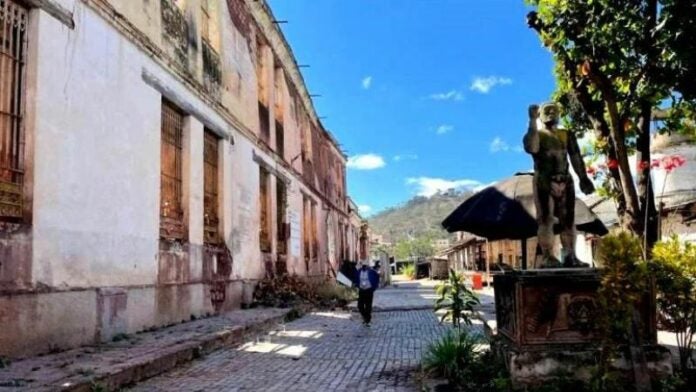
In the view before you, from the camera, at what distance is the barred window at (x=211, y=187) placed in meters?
13.5

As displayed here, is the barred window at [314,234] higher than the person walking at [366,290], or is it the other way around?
the barred window at [314,234]

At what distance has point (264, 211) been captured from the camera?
60.0 feet

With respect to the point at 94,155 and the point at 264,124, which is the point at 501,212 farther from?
the point at 264,124

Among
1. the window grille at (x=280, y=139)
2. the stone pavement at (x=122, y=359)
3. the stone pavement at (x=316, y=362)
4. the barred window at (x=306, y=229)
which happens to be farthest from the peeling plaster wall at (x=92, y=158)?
the barred window at (x=306, y=229)

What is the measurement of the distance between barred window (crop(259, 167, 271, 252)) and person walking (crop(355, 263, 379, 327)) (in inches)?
160

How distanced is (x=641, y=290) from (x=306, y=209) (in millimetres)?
20140

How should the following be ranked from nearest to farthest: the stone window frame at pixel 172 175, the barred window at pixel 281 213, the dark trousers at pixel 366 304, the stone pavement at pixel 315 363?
the stone pavement at pixel 315 363
the stone window frame at pixel 172 175
the dark trousers at pixel 366 304
the barred window at pixel 281 213

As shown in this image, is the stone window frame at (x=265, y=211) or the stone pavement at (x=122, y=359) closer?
the stone pavement at (x=122, y=359)

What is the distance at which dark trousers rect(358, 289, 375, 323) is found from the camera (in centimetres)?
1400

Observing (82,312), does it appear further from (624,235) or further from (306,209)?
(306,209)

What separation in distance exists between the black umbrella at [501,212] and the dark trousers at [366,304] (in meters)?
6.25

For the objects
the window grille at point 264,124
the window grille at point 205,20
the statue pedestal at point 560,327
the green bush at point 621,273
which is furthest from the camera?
the window grille at point 264,124

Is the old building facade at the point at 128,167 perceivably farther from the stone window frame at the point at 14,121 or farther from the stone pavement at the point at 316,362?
the stone pavement at the point at 316,362

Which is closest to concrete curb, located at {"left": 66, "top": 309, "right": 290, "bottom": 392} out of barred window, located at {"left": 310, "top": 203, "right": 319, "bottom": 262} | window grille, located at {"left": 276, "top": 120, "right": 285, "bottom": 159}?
window grille, located at {"left": 276, "top": 120, "right": 285, "bottom": 159}
